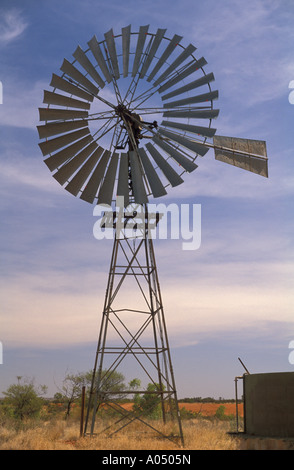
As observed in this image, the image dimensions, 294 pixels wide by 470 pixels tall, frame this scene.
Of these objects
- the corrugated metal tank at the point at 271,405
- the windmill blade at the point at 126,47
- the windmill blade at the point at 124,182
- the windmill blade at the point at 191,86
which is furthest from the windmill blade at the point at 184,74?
the corrugated metal tank at the point at 271,405

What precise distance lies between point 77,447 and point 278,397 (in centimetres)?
613

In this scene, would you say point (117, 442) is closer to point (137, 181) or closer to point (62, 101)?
point (137, 181)

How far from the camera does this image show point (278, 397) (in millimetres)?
15391

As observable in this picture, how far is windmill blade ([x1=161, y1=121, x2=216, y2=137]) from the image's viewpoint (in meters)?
16.5

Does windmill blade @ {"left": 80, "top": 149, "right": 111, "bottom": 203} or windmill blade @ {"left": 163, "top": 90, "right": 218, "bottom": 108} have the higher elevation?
windmill blade @ {"left": 163, "top": 90, "right": 218, "bottom": 108}

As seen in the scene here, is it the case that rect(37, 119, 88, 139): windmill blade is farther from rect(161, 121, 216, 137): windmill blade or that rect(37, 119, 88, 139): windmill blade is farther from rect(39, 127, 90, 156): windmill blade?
rect(161, 121, 216, 137): windmill blade

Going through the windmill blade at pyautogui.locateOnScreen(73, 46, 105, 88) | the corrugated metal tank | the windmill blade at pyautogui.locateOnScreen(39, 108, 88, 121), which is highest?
the windmill blade at pyautogui.locateOnScreen(73, 46, 105, 88)

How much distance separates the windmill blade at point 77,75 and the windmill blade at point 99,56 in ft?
1.93

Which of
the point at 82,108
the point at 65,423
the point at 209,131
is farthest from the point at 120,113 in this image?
the point at 65,423

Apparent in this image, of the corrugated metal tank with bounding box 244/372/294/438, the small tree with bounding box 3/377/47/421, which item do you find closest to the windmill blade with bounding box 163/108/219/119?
the corrugated metal tank with bounding box 244/372/294/438

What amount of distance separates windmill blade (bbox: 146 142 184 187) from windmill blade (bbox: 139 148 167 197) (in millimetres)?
241

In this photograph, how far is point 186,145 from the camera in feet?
55.3

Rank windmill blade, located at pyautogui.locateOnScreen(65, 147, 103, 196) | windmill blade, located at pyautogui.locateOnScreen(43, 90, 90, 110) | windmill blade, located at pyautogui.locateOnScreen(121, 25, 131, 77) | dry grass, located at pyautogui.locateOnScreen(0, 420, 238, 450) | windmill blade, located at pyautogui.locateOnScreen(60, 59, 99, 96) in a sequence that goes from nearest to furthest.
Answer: dry grass, located at pyautogui.locateOnScreen(0, 420, 238, 450), windmill blade, located at pyautogui.locateOnScreen(43, 90, 90, 110), windmill blade, located at pyautogui.locateOnScreen(60, 59, 99, 96), windmill blade, located at pyautogui.locateOnScreen(121, 25, 131, 77), windmill blade, located at pyautogui.locateOnScreen(65, 147, 103, 196)

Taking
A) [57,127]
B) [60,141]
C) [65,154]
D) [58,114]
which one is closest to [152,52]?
[58,114]
